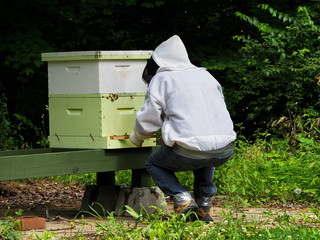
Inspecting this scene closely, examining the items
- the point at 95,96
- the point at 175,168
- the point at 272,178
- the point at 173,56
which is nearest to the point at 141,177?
the point at 175,168

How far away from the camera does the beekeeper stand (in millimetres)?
4672

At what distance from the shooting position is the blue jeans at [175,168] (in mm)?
4753

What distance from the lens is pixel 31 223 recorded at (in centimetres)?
454

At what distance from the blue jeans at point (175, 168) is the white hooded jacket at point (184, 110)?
122 mm

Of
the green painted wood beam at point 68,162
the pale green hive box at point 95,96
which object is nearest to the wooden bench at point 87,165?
the green painted wood beam at point 68,162

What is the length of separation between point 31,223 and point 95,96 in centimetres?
117

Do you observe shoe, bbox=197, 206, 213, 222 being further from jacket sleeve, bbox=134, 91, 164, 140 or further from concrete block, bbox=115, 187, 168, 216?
jacket sleeve, bbox=134, 91, 164, 140

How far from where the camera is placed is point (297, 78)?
8773 mm

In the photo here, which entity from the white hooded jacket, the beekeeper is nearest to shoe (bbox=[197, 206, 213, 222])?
the beekeeper

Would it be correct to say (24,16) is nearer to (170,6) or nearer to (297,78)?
(170,6)

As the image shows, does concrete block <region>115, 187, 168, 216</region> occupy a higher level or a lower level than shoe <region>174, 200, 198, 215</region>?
lower

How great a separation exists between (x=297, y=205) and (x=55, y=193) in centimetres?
279

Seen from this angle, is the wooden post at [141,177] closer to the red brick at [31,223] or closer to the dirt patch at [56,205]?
the dirt patch at [56,205]

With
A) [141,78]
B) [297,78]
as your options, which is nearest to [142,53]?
[141,78]
